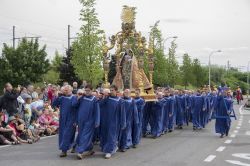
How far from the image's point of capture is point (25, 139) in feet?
47.3

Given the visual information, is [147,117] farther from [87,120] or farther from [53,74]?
[53,74]

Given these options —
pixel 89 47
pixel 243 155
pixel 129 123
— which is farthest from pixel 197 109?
pixel 89 47

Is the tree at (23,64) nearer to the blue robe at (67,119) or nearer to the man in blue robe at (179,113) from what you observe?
the man in blue robe at (179,113)

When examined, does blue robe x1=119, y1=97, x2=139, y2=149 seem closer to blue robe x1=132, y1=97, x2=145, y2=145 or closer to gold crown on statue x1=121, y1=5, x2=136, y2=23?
blue robe x1=132, y1=97, x2=145, y2=145

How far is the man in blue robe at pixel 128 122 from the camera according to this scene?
41.9 ft

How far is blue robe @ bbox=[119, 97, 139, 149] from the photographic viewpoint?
12.8 metres

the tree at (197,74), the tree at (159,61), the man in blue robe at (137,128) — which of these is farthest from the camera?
the tree at (197,74)

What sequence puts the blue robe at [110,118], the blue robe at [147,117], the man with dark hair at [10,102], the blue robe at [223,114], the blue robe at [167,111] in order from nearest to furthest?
the blue robe at [110,118]
the man with dark hair at [10,102]
the blue robe at [223,114]
the blue robe at [147,117]
the blue robe at [167,111]

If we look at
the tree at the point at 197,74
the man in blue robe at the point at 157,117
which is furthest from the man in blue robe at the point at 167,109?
the tree at the point at 197,74

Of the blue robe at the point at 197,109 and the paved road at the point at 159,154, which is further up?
the blue robe at the point at 197,109

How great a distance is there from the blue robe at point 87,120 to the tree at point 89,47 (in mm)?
22994

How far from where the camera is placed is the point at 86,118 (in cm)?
1144

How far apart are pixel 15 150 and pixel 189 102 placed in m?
9.95

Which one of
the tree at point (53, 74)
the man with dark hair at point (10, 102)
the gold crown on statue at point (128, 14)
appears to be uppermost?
the gold crown on statue at point (128, 14)
